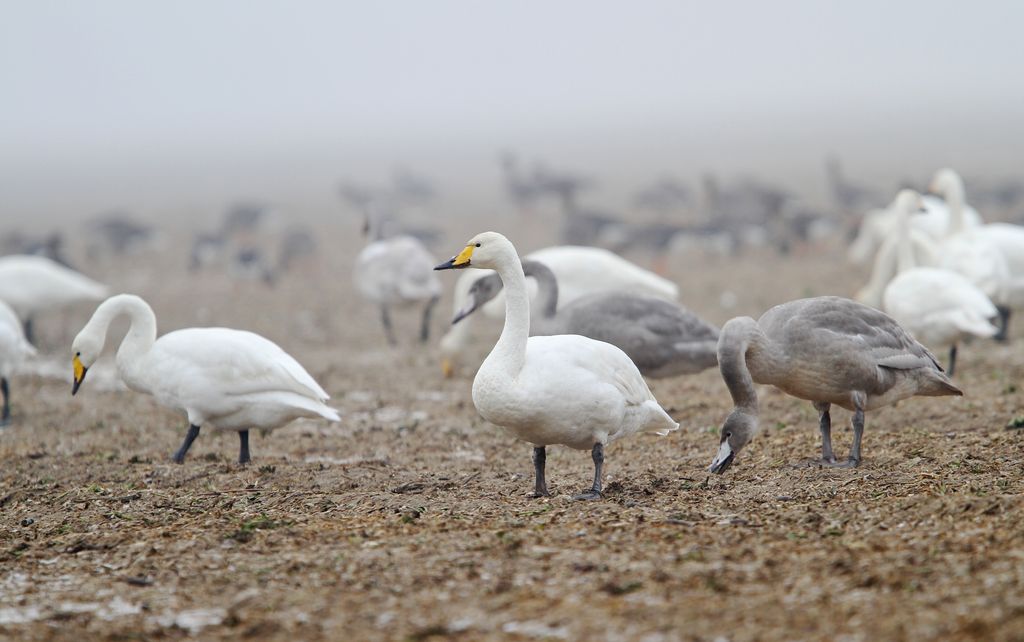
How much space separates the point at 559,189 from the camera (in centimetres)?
2989

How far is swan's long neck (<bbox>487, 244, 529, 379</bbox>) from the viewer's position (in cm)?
662

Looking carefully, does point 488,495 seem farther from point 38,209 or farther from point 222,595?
point 38,209

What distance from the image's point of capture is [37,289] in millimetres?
13758

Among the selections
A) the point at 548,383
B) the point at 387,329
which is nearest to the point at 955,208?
the point at 387,329

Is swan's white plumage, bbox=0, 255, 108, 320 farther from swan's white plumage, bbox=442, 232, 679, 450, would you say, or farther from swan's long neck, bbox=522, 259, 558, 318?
swan's white plumage, bbox=442, 232, 679, 450

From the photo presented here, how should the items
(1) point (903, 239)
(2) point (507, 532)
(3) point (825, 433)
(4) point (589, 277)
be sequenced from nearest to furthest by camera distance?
1. (2) point (507, 532)
2. (3) point (825, 433)
3. (4) point (589, 277)
4. (1) point (903, 239)

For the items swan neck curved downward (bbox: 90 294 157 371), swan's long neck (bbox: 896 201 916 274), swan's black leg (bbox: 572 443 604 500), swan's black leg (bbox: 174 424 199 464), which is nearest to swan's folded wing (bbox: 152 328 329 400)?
swan neck curved downward (bbox: 90 294 157 371)

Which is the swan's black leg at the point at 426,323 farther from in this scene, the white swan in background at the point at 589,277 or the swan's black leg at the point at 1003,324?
the swan's black leg at the point at 1003,324

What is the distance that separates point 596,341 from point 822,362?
1322mm

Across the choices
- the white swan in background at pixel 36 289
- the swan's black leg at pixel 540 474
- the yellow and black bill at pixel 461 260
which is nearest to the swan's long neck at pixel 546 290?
the yellow and black bill at pixel 461 260

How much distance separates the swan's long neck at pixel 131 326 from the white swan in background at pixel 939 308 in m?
5.84

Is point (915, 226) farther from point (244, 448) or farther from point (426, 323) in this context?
point (244, 448)

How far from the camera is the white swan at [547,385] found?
6531 mm

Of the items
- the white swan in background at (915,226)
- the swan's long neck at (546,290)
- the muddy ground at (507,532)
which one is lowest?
the muddy ground at (507,532)
